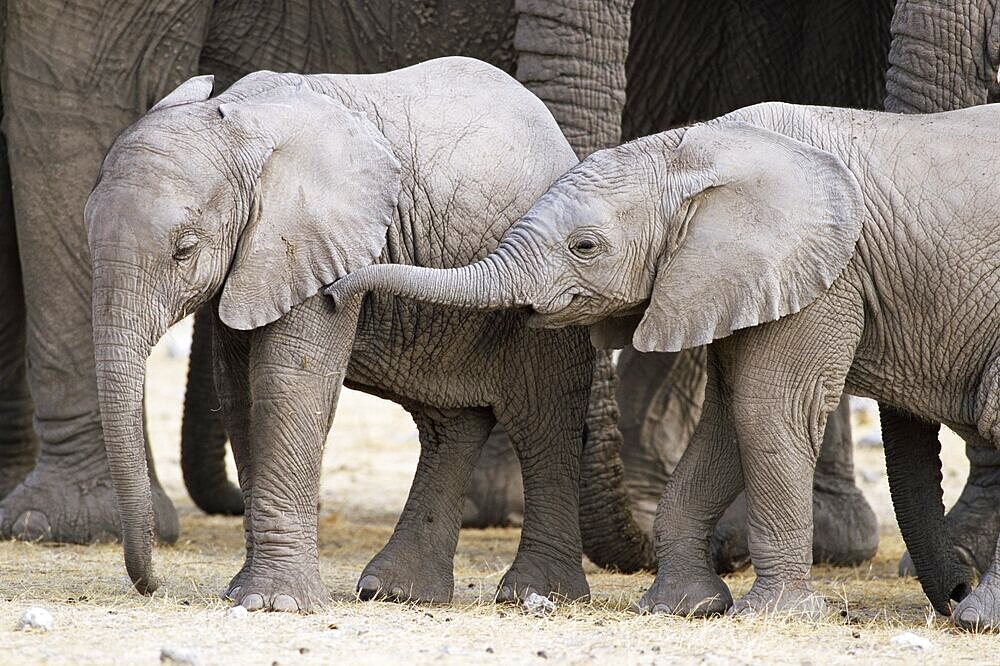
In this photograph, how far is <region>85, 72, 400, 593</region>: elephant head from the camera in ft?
18.5

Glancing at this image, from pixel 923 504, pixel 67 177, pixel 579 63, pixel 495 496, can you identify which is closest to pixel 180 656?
pixel 923 504

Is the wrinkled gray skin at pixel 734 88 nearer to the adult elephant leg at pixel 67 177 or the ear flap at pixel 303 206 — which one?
the adult elephant leg at pixel 67 177

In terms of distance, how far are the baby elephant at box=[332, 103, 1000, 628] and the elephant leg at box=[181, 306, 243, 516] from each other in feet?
12.7

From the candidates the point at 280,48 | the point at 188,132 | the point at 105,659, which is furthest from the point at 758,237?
the point at 280,48

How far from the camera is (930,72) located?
6.67m

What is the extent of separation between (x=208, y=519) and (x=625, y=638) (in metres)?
4.32

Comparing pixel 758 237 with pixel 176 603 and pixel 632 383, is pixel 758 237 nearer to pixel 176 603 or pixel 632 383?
pixel 176 603

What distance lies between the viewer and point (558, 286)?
19.4 ft

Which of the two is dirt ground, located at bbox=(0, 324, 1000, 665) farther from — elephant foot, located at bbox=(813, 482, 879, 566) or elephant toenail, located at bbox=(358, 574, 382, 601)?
elephant foot, located at bbox=(813, 482, 879, 566)

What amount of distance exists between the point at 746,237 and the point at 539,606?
128cm

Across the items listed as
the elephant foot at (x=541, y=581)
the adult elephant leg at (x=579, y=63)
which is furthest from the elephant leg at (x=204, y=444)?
the elephant foot at (x=541, y=581)

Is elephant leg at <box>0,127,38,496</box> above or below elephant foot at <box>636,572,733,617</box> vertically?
above

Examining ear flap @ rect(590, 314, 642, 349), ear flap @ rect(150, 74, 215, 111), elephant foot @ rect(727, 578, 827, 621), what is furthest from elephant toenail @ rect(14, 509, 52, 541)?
elephant foot @ rect(727, 578, 827, 621)

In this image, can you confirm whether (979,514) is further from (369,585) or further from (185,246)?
(185,246)
